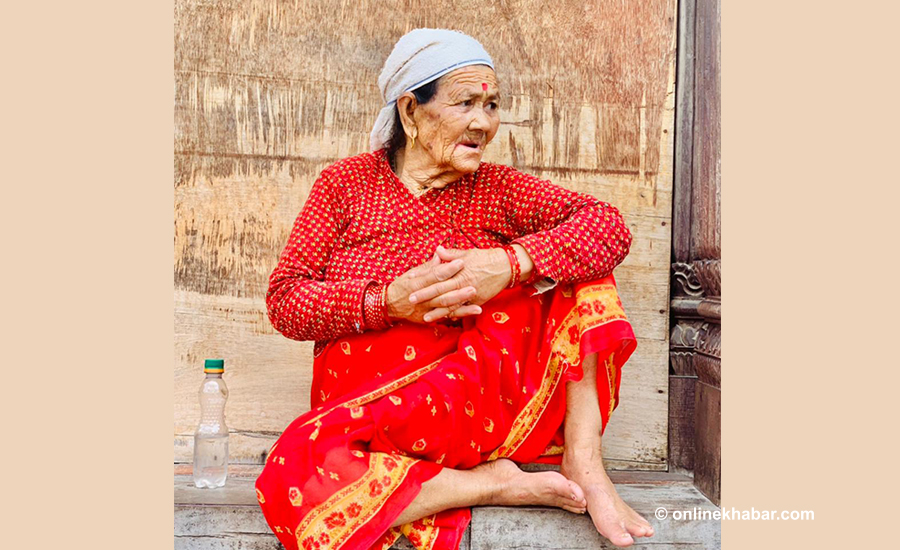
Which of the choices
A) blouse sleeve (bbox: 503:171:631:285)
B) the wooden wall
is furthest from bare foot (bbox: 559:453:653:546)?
the wooden wall

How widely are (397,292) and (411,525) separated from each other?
27.4 inches

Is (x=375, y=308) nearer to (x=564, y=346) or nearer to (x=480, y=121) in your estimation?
(x=564, y=346)

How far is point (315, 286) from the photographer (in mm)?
2584

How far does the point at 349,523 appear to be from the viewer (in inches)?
88.7

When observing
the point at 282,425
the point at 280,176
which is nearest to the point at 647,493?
the point at 282,425

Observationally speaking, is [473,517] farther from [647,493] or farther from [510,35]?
[510,35]

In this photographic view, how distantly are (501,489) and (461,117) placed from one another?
4.03ft

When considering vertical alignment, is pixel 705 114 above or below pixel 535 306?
above

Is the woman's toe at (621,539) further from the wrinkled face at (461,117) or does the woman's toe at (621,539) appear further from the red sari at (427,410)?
the wrinkled face at (461,117)

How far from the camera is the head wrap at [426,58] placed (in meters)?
2.76

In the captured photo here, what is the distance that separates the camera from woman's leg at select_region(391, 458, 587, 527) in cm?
239

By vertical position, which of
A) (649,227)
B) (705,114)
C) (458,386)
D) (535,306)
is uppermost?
(705,114)

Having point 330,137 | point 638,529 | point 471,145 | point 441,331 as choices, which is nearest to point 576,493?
point 638,529

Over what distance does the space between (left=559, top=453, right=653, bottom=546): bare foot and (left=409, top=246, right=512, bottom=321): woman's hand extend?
0.60 m
